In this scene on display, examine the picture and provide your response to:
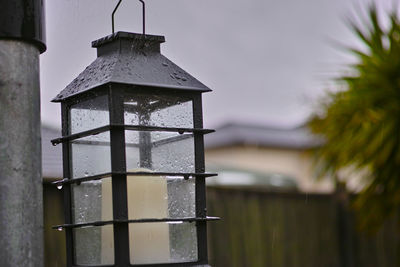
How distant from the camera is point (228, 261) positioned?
15.7 ft

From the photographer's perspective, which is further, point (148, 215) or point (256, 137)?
point (256, 137)

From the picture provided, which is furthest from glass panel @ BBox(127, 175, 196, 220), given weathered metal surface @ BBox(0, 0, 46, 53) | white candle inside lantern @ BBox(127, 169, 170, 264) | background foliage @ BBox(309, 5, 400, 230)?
background foliage @ BBox(309, 5, 400, 230)

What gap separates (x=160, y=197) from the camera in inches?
45.8

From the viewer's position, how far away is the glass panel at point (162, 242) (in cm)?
113

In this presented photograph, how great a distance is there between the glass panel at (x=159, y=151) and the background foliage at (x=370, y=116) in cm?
382

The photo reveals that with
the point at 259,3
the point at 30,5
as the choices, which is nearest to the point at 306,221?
the point at 30,5

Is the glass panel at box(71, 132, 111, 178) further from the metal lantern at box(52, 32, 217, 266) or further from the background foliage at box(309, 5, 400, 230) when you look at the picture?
the background foliage at box(309, 5, 400, 230)

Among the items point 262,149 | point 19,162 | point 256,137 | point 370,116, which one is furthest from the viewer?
point 262,149

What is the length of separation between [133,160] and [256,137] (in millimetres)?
9145

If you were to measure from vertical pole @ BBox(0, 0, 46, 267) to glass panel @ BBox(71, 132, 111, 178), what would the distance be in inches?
4.8

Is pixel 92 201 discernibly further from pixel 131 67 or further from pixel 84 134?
pixel 131 67

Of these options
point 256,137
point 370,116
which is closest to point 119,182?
point 370,116

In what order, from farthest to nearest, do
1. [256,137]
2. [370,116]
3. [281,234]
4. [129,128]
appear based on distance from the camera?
1. [256,137]
2. [281,234]
3. [370,116]
4. [129,128]

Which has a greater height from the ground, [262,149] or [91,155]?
[262,149]
